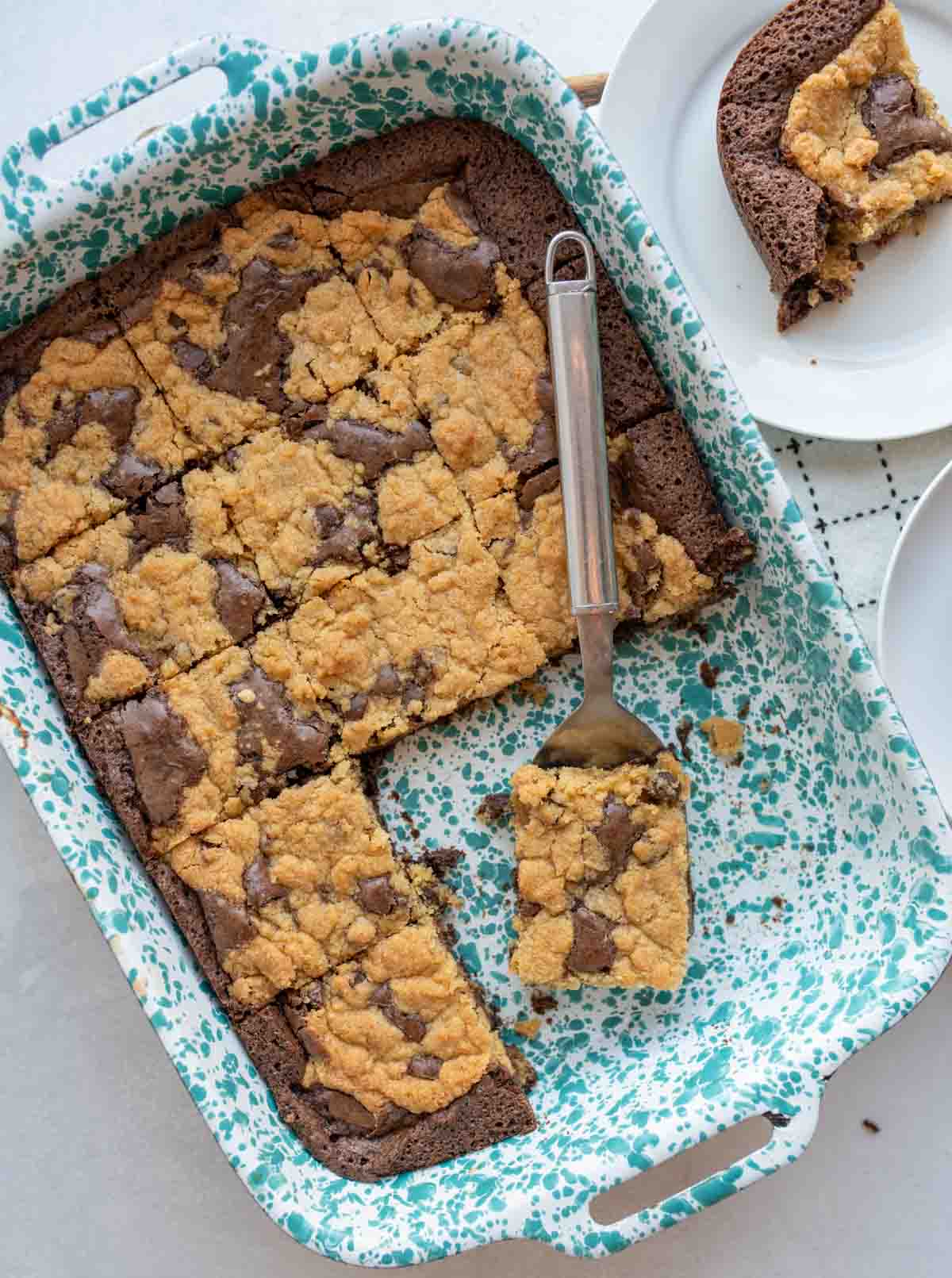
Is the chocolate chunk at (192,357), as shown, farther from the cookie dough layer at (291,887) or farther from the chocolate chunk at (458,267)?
the cookie dough layer at (291,887)

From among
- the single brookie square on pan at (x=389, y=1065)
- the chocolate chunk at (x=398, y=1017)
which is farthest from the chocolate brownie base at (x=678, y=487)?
the chocolate chunk at (x=398, y=1017)

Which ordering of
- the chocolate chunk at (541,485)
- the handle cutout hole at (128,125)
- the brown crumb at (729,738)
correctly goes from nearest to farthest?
the chocolate chunk at (541,485) < the brown crumb at (729,738) < the handle cutout hole at (128,125)

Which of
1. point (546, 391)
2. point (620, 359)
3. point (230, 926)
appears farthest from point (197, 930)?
point (620, 359)

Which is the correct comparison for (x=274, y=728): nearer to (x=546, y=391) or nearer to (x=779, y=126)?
(x=546, y=391)

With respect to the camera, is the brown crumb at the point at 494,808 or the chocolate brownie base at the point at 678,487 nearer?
the chocolate brownie base at the point at 678,487

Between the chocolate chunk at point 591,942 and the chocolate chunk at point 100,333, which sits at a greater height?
the chocolate chunk at point 100,333

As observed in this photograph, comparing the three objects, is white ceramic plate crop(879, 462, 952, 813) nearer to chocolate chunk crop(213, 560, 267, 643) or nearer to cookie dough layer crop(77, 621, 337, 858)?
cookie dough layer crop(77, 621, 337, 858)
